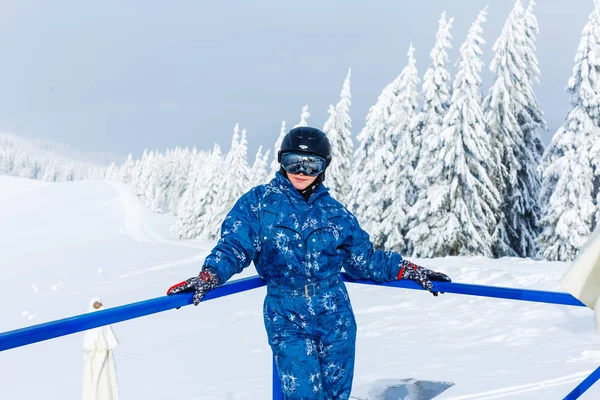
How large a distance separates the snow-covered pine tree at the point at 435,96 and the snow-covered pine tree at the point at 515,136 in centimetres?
218

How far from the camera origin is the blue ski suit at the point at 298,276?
2.69 m

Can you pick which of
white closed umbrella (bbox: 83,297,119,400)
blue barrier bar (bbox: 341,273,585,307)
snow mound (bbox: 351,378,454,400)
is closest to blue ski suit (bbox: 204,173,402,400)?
blue barrier bar (bbox: 341,273,585,307)

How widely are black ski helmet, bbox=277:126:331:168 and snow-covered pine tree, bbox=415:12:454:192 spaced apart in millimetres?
20327

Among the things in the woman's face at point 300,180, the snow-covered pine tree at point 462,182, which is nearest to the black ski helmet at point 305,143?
the woman's face at point 300,180

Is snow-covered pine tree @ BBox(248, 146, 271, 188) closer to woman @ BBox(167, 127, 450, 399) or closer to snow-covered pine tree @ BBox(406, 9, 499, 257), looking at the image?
snow-covered pine tree @ BBox(406, 9, 499, 257)

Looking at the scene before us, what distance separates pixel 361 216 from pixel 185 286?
79.1 ft

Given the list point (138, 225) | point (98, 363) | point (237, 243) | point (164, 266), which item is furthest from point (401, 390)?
point (138, 225)

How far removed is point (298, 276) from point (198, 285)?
0.58 m

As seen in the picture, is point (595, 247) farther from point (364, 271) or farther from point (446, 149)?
point (446, 149)

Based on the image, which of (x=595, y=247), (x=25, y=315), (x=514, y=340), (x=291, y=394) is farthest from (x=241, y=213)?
(x=25, y=315)

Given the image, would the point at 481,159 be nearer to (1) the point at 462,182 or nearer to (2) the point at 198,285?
(1) the point at 462,182

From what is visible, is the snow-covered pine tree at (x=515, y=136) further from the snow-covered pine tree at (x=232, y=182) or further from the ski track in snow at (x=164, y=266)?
the snow-covered pine tree at (x=232, y=182)

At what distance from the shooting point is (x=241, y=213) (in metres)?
2.82

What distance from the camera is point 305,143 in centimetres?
299
